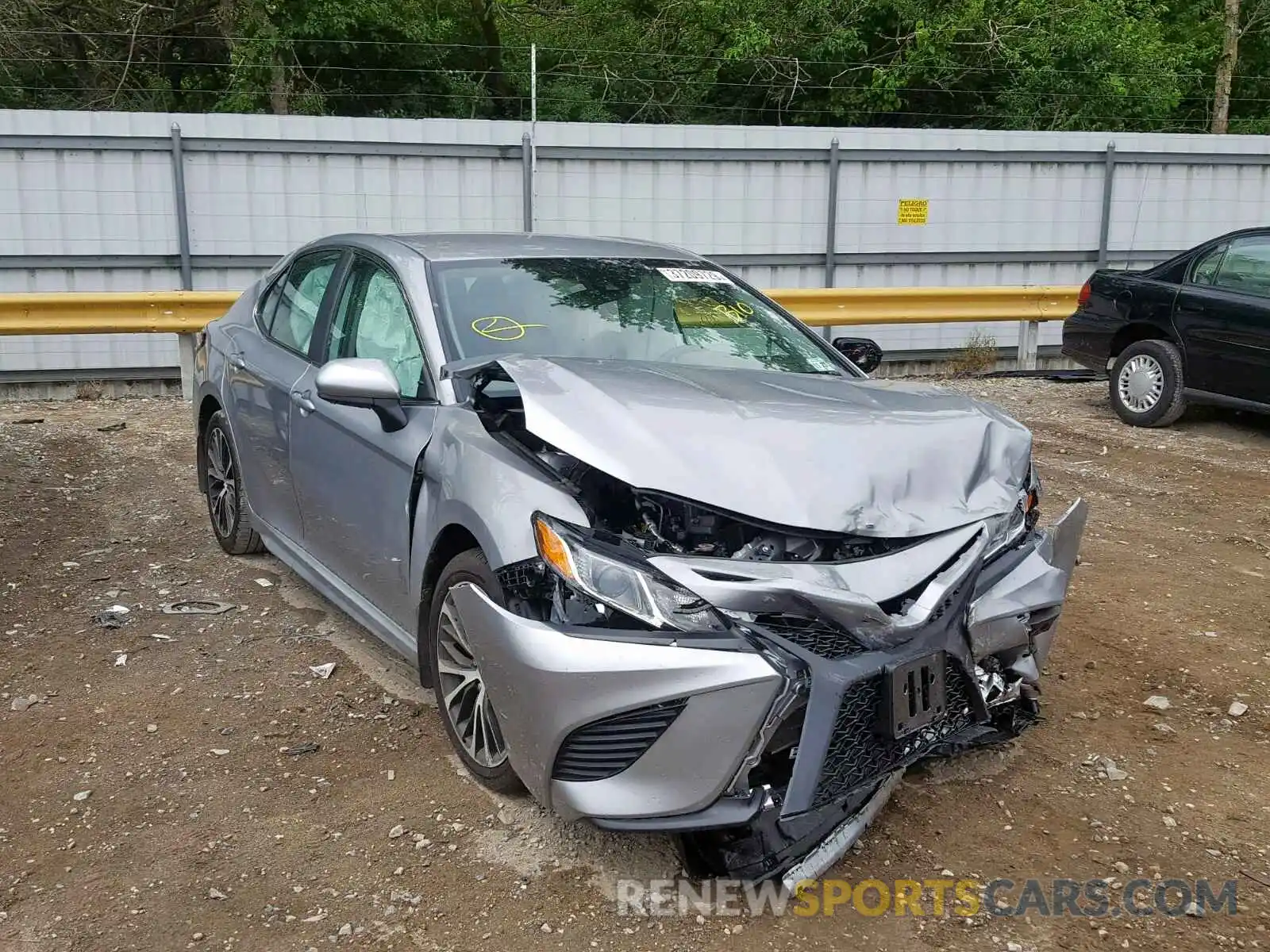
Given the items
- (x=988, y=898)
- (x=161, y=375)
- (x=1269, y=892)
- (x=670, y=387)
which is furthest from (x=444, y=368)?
(x=161, y=375)

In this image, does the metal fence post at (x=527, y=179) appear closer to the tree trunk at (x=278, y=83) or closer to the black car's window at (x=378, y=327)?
the black car's window at (x=378, y=327)

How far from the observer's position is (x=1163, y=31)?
22.2 m

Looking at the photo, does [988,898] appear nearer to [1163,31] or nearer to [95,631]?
[95,631]

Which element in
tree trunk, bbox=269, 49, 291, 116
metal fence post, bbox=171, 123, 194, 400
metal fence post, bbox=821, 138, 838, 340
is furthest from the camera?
A: tree trunk, bbox=269, 49, 291, 116

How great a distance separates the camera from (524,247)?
184 inches

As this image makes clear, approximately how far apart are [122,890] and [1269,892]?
2.96 m

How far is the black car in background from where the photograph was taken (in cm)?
833

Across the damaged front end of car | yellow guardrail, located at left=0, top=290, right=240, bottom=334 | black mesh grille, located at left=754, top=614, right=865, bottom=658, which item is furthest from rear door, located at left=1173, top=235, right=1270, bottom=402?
yellow guardrail, located at left=0, top=290, right=240, bottom=334

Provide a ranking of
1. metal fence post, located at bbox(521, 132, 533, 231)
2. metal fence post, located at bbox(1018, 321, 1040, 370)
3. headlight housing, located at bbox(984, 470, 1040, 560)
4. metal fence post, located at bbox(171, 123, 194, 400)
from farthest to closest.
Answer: metal fence post, located at bbox(1018, 321, 1040, 370)
metal fence post, located at bbox(521, 132, 533, 231)
metal fence post, located at bbox(171, 123, 194, 400)
headlight housing, located at bbox(984, 470, 1040, 560)

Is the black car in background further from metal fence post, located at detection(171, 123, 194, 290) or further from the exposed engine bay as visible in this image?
metal fence post, located at detection(171, 123, 194, 290)

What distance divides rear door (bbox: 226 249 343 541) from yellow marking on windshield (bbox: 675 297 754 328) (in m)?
1.42

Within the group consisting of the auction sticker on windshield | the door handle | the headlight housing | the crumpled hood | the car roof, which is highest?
the car roof

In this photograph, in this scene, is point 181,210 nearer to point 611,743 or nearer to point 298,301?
point 298,301

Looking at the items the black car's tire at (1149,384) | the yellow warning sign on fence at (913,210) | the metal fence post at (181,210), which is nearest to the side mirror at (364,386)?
the black car's tire at (1149,384)
